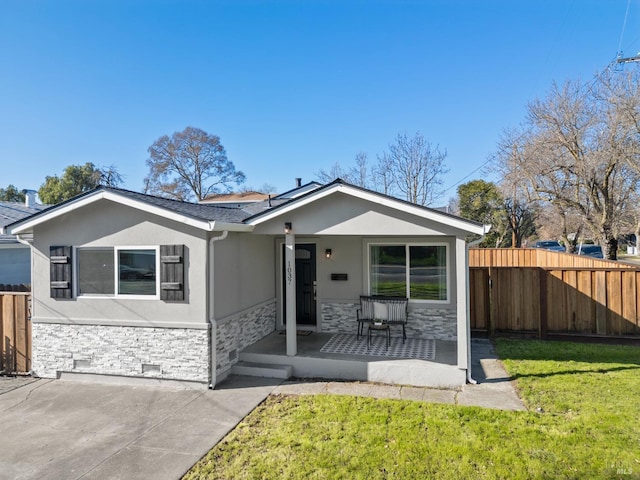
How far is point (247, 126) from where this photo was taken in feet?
87.5

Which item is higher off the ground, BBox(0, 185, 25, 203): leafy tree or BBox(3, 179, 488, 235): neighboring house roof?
BBox(0, 185, 25, 203): leafy tree

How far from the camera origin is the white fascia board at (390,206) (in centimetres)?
666

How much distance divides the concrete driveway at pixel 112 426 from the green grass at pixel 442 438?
17.6 inches

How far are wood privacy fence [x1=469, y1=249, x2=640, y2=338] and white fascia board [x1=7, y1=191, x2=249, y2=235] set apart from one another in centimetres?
675

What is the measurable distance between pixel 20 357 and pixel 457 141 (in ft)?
86.0

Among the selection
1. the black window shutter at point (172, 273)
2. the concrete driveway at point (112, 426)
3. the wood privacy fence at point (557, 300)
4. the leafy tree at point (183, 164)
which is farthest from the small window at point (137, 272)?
the leafy tree at point (183, 164)

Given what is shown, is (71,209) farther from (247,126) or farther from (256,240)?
(247,126)

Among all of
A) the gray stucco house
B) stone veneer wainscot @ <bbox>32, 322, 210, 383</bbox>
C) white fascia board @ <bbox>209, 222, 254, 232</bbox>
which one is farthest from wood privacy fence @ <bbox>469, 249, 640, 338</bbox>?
stone veneer wainscot @ <bbox>32, 322, 210, 383</bbox>

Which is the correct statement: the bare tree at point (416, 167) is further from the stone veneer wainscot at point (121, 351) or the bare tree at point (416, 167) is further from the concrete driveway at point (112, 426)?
the concrete driveway at point (112, 426)

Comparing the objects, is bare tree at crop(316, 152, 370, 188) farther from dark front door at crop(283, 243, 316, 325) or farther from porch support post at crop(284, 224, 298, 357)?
porch support post at crop(284, 224, 298, 357)

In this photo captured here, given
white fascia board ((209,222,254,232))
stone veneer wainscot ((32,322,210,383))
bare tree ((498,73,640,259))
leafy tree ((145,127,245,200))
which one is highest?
leafy tree ((145,127,245,200))

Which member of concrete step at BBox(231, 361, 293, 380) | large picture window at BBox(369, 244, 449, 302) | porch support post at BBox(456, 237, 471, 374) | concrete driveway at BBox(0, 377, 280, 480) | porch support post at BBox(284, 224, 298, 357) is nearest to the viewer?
concrete driveway at BBox(0, 377, 280, 480)

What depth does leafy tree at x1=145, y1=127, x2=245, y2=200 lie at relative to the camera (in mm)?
38375

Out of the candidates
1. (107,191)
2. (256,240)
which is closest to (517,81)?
(256,240)
